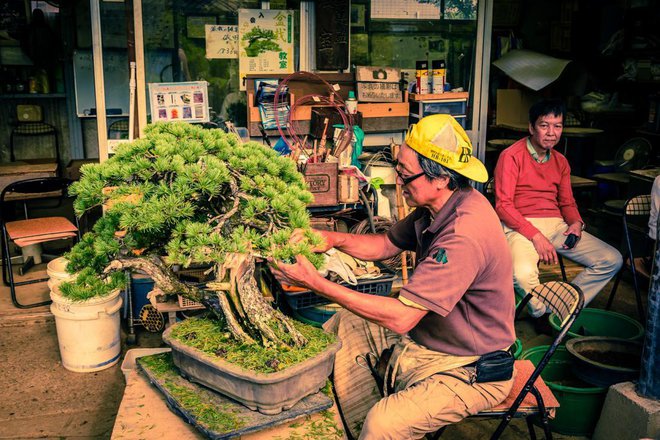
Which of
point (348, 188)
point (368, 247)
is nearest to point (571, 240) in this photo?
point (348, 188)

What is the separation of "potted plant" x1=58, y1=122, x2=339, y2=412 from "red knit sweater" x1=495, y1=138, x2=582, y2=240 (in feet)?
7.69

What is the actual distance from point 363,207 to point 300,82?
119 centimetres

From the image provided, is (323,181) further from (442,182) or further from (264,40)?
(442,182)

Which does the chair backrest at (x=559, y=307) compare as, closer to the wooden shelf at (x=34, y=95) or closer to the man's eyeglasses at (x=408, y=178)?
the man's eyeglasses at (x=408, y=178)

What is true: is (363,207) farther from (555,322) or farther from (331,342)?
(331,342)

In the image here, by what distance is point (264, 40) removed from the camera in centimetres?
562

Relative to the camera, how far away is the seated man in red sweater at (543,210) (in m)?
4.70

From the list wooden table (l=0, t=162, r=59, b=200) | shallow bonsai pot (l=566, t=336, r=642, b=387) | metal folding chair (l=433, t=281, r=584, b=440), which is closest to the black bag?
metal folding chair (l=433, t=281, r=584, b=440)

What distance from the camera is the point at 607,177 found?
25.5ft

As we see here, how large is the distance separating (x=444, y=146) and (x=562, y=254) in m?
2.44

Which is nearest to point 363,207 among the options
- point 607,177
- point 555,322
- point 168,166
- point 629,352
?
point 555,322

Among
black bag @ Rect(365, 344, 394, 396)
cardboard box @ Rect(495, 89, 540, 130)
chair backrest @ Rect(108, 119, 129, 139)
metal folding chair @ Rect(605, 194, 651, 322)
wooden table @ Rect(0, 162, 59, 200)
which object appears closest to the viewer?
black bag @ Rect(365, 344, 394, 396)

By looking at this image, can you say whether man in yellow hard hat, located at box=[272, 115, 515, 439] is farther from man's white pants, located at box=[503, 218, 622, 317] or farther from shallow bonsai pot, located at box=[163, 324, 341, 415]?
man's white pants, located at box=[503, 218, 622, 317]

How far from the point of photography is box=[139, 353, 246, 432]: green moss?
103 inches
